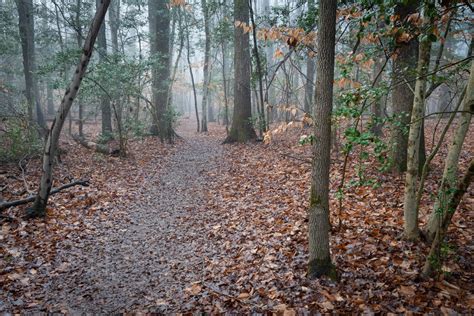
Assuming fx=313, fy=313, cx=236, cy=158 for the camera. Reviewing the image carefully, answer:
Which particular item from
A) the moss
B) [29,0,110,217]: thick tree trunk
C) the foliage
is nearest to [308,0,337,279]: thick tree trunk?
the moss

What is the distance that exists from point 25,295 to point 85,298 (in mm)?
784

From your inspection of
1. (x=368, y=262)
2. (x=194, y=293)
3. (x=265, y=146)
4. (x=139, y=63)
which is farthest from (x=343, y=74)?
(x=139, y=63)

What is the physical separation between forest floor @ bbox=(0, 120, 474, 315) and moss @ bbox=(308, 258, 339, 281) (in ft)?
0.36

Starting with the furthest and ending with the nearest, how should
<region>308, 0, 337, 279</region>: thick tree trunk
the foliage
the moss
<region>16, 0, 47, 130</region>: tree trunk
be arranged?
<region>16, 0, 47, 130</region>: tree trunk
the foliage
the moss
<region>308, 0, 337, 279</region>: thick tree trunk

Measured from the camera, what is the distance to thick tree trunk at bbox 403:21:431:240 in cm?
430

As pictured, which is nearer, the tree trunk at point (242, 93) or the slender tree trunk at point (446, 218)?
the slender tree trunk at point (446, 218)

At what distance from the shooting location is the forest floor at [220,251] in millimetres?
3898

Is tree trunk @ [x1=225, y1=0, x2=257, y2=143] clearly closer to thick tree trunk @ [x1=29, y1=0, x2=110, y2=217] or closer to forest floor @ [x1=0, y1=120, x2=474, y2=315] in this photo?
forest floor @ [x1=0, y1=120, x2=474, y2=315]

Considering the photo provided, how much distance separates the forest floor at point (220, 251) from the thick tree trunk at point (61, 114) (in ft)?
1.38

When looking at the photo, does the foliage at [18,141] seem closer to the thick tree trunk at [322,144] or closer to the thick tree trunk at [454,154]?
the thick tree trunk at [322,144]

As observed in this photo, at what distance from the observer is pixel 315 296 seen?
151 inches

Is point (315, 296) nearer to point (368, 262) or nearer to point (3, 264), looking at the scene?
point (368, 262)

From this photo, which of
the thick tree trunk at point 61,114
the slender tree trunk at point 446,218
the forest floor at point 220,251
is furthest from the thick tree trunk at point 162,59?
the slender tree trunk at point 446,218

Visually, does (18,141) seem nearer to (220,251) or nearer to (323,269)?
(220,251)
